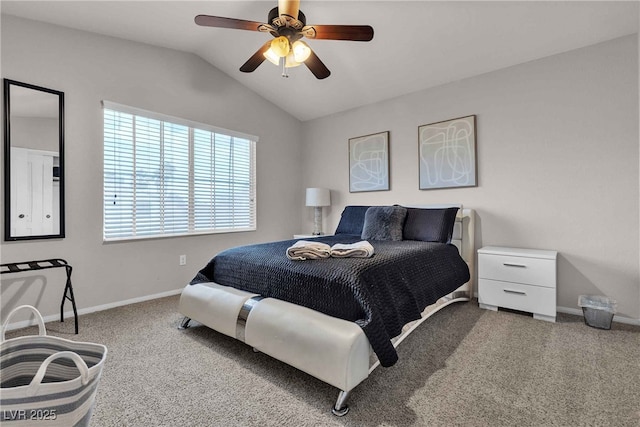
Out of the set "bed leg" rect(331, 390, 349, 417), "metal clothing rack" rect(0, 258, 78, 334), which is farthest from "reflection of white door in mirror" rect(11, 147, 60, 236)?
"bed leg" rect(331, 390, 349, 417)

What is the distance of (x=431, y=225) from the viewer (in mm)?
2916

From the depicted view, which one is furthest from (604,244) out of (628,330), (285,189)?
(285,189)

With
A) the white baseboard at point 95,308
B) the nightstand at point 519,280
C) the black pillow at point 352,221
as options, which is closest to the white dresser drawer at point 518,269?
the nightstand at point 519,280

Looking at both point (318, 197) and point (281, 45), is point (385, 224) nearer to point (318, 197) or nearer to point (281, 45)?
point (318, 197)

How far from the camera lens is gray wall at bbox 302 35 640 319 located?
95.6 inches

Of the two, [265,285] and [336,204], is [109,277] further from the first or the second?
[336,204]

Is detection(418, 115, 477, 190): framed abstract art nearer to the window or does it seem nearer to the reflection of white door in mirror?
the window

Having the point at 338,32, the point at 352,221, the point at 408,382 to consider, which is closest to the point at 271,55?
the point at 338,32

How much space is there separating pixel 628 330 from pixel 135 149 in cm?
476

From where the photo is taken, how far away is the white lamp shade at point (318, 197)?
4.21 m

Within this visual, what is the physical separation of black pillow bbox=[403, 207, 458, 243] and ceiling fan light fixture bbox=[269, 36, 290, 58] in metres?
2.02

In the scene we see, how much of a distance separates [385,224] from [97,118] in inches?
120

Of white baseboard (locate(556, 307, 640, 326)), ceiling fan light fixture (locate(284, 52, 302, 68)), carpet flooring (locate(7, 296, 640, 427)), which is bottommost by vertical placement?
carpet flooring (locate(7, 296, 640, 427))

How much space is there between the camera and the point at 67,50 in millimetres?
2576
